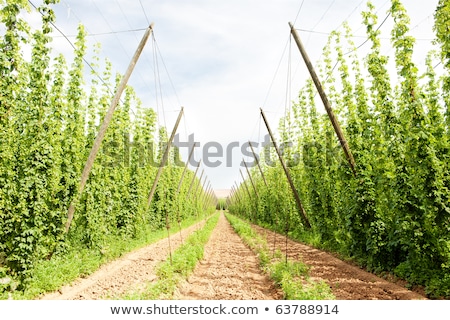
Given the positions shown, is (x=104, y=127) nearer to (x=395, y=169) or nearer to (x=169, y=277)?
(x=169, y=277)

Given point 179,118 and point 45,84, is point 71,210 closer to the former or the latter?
point 45,84

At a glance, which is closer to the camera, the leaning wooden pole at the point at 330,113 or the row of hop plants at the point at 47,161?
the row of hop plants at the point at 47,161

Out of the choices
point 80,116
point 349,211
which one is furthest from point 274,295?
point 80,116

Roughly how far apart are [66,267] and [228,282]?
13.6 feet

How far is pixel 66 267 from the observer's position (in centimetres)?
875

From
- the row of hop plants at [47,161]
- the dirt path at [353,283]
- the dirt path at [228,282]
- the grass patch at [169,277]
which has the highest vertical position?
the row of hop plants at [47,161]

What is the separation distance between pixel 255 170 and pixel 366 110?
88.1 ft

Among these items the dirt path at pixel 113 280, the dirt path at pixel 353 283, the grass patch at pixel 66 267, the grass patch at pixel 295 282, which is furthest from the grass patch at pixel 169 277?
the dirt path at pixel 353 283

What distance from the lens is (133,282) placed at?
875 centimetres

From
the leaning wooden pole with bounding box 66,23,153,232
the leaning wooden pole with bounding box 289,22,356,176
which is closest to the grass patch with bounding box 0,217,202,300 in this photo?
the leaning wooden pole with bounding box 66,23,153,232

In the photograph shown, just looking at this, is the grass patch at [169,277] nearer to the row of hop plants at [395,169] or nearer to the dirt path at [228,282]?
the dirt path at [228,282]

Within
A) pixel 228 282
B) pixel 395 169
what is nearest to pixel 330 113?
pixel 395 169

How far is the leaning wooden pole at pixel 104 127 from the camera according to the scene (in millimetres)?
10227

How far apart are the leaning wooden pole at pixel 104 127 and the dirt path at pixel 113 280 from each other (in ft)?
6.20
